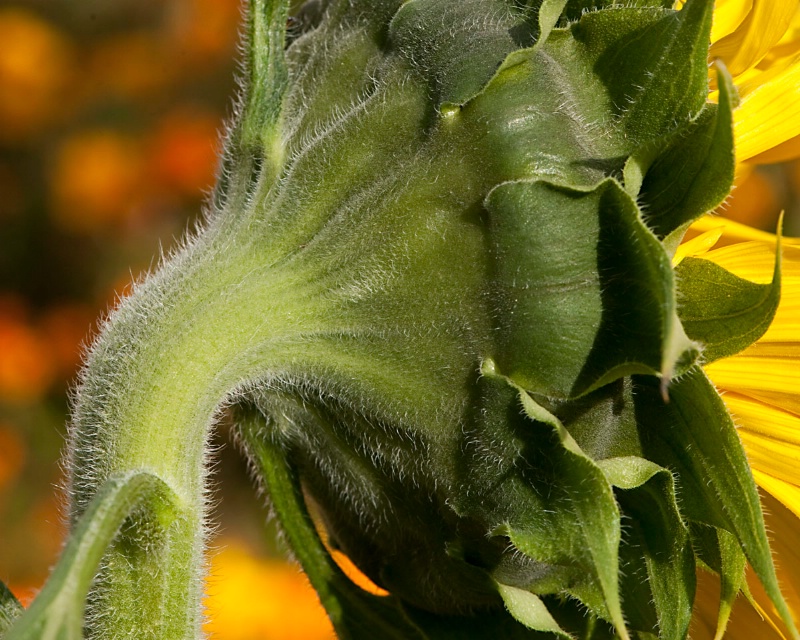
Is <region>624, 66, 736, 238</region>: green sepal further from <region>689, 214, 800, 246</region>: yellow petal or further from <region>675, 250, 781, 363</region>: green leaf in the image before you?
<region>689, 214, 800, 246</region>: yellow petal

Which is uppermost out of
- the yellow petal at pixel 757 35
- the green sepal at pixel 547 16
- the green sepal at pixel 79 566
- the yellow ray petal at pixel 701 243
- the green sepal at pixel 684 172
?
the yellow petal at pixel 757 35

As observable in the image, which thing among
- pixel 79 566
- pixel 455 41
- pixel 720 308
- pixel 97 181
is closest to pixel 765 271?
pixel 720 308

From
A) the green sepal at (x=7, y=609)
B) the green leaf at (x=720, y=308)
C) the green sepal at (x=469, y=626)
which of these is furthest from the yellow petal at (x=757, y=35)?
the green sepal at (x=7, y=609)

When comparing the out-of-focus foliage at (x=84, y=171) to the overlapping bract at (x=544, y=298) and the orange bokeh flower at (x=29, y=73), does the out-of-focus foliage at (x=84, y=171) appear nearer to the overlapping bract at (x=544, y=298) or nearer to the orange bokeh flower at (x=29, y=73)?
the orange bokeh flower at (x=29, y=73)

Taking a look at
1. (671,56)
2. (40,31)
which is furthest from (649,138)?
(40,31)

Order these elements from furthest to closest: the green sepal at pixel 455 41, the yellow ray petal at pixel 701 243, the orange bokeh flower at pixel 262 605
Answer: the orange bokeh flower at pixel 262 605, the yellow ray petal at pixel 701 243, the green sepal at pixel 455 41

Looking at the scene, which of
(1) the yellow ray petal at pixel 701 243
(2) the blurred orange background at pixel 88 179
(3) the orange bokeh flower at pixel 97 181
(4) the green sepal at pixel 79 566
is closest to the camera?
(4) the green sepal at pixel 79 566

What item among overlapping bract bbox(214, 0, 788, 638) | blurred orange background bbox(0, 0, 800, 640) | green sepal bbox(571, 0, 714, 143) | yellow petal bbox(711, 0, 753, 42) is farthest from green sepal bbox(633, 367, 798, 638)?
blurred orange background bbox(0, 0, 800, 640)

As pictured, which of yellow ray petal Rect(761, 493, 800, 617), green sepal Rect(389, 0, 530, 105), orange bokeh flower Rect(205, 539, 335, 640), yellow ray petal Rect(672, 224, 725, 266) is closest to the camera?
green sepal Rect(389, 0, 530, 105)
